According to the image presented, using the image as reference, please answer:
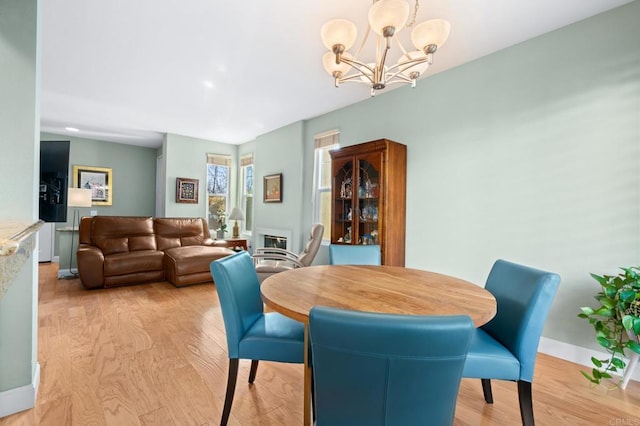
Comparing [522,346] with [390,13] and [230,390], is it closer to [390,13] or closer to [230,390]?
[230,390]

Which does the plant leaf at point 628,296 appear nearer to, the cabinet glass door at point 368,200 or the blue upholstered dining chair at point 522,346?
the blue upholstered dining chair at point 522,346

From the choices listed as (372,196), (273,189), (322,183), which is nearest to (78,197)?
(273,189)

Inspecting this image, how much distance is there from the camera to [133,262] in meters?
3.95

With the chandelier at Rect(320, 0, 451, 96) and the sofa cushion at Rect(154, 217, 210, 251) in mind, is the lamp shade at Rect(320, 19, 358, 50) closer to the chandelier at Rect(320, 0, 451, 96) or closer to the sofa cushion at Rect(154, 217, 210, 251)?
the chandelier at Rect(320, 0, 451, 96)

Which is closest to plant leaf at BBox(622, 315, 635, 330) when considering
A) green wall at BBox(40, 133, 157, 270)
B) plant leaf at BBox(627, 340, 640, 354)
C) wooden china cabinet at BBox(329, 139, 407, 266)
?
plant leaf at BBox(627, 340, 640, 354)

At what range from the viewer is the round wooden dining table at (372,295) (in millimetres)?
1072

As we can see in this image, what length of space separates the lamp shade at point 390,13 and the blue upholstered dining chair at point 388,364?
138 centimetres

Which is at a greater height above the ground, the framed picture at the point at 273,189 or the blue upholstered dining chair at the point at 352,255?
the framed picture at the point at 273,189

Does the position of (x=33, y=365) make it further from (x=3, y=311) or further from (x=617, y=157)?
(x=617, y=157)

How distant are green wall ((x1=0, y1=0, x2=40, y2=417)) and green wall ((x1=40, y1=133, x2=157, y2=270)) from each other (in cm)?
525

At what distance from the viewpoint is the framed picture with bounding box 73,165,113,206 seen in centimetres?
570

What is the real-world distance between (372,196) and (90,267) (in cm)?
376

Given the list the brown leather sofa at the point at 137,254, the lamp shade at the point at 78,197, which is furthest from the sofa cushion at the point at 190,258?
the lamp shade at the point at 78,197

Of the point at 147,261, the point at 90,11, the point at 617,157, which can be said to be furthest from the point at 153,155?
the point at 617,157
